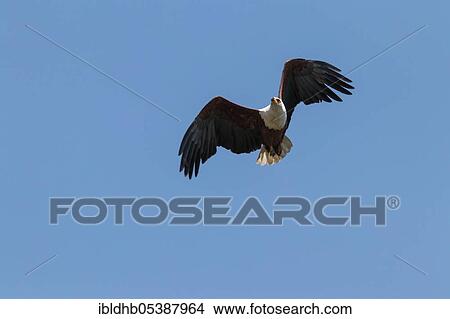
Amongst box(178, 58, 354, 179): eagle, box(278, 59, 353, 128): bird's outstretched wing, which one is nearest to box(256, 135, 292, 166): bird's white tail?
box(178, 58, 354, 179): eagle

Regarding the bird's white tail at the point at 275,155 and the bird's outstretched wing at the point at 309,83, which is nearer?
the bird's outstretched wing at the point at 309,83

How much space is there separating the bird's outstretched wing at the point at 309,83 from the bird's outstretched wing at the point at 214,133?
0.54m

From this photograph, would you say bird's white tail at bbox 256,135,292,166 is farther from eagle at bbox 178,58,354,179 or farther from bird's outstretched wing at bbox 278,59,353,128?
bird's outstretched wing at bbox 278,59,353,128

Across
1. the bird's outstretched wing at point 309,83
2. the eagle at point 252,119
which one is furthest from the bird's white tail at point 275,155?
the bird's outstretched wing at point 309,83

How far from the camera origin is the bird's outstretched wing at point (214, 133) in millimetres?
12977

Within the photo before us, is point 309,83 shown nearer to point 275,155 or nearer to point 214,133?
point 275,155

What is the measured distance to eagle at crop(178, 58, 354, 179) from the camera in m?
13.0

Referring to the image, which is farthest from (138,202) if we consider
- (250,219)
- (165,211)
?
(250,219)

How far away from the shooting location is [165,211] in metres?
12.6

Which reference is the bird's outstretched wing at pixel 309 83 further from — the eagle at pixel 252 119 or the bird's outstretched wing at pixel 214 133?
the bird's outstretched wing at pixel 214 133

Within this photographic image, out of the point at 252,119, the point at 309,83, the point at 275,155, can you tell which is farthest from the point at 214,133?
the point at 309,83

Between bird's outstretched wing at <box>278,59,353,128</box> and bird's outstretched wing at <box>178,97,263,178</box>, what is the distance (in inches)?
21.3
